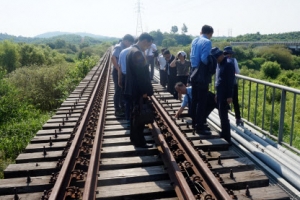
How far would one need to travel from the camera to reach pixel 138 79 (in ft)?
15.0

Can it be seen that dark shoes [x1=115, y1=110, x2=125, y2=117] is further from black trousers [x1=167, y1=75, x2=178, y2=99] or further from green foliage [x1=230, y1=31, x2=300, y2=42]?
green foliage [x1=230, y1=31, x2=300, y2=42]

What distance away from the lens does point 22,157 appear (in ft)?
14.3

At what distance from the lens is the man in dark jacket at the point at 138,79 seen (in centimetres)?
449

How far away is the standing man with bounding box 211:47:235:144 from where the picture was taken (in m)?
5.09

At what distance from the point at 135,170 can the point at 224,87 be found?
2.17m

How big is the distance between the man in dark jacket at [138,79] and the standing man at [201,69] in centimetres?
93

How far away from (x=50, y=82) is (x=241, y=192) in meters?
17.8

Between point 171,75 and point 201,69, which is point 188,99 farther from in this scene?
point 171,75

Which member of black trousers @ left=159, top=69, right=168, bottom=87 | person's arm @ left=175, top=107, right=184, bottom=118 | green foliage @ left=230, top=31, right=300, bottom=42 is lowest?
person's arm @ left=175, top=107, right=184, bottom=118

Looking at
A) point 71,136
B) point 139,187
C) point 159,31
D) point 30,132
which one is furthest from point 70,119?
point 159,31

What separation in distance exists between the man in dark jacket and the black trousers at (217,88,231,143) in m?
1.29

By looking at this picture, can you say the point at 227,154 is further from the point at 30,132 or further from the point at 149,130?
the point at 30,132

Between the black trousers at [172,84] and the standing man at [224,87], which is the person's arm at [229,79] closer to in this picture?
the standing man at [224,87]

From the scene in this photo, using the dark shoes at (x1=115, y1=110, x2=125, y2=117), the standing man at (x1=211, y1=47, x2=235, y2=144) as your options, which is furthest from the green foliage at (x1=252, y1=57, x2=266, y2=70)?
the standing man at (x1=211, y1=47, x2=235, y2=144)
